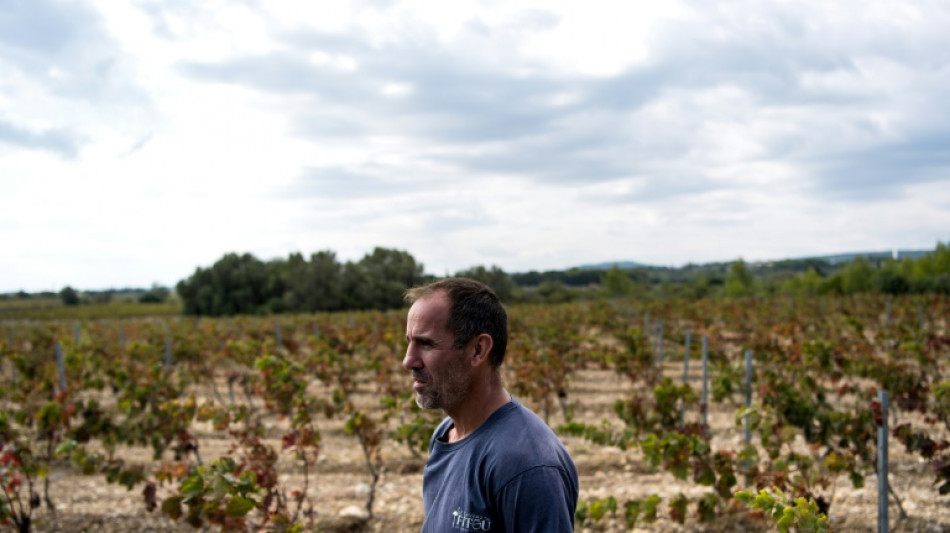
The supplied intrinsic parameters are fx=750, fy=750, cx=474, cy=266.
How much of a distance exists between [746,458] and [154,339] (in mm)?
14103

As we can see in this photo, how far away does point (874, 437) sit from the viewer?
5.40 m

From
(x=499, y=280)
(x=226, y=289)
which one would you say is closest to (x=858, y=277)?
(x=499, y=280)

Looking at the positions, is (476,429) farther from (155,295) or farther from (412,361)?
(155,295)

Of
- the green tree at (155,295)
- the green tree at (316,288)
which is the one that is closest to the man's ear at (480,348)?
the green tree at (316,288)

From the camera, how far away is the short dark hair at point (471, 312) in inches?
78.6

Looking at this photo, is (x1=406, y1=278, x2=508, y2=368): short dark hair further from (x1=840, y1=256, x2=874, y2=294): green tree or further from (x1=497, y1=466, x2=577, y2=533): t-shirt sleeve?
(x1=840, y1=256, x2=874, y2=294): green tree

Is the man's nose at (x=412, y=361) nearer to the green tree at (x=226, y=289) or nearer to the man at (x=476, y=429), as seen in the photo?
the man at (x=476, y=429)

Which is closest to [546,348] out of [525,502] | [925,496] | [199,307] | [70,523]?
[925,496]

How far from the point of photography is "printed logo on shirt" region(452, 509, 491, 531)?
1.83 meters

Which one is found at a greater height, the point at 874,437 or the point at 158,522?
the point at 874,437

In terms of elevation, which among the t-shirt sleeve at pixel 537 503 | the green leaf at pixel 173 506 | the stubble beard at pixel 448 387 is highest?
the stubble beard at pixel 448 387

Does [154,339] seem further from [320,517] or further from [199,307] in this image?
[199,307]

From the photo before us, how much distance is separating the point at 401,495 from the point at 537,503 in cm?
510

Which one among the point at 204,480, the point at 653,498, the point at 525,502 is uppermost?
the point at 525,502
